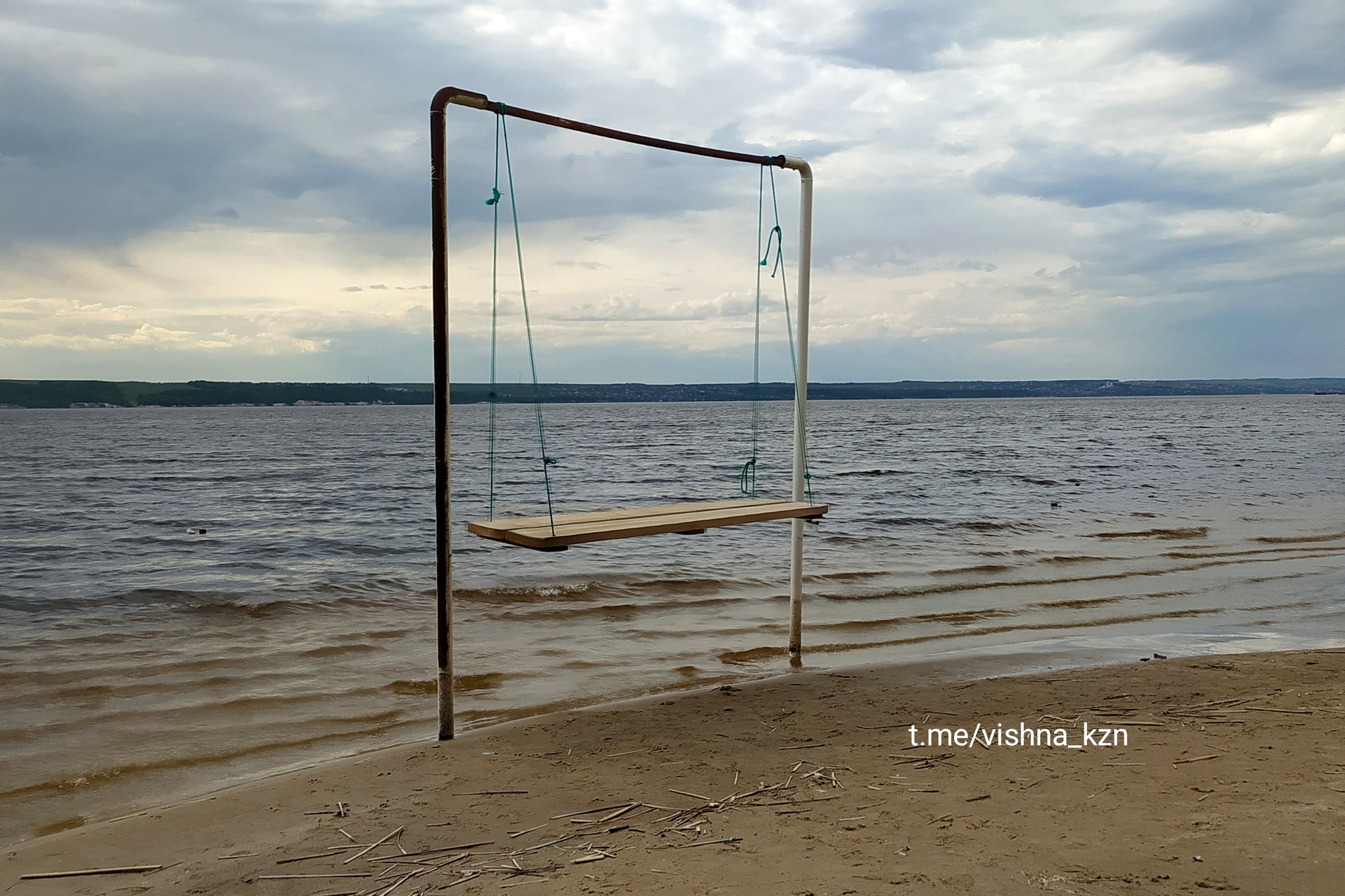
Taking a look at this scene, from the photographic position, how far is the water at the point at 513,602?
6.32 metres

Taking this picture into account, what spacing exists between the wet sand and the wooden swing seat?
1170 mm

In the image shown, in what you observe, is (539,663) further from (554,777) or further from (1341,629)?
(1341,629)

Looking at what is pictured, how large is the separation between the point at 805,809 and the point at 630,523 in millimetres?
2021

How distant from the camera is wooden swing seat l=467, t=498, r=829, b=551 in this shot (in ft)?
15.6

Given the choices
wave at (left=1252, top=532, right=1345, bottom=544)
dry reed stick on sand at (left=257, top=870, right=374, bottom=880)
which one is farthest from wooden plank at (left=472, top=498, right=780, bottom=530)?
wave at (left=1252, top=532, right=1345, bottom=544)

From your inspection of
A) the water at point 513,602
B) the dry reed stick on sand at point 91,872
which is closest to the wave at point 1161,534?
the water at point 513,602

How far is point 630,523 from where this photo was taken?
528 cm

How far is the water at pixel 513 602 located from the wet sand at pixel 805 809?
1245 millimetres

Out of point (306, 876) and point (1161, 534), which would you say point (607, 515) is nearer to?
point (306, 876)

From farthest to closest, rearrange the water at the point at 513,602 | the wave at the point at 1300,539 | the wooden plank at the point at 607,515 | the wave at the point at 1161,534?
1. the wave at the point at 1161,534
2. the wave at the point at 1300,539
3. the water at the point at 513,602
4. the wooden plank at the point at 607,515

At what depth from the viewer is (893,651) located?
8.09 m

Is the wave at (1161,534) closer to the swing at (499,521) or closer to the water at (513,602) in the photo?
the water at (513,602)

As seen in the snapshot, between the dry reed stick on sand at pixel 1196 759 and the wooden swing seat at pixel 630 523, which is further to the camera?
the wooden swing seat at pixel 630 523

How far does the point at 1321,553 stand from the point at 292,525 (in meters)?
18.1
